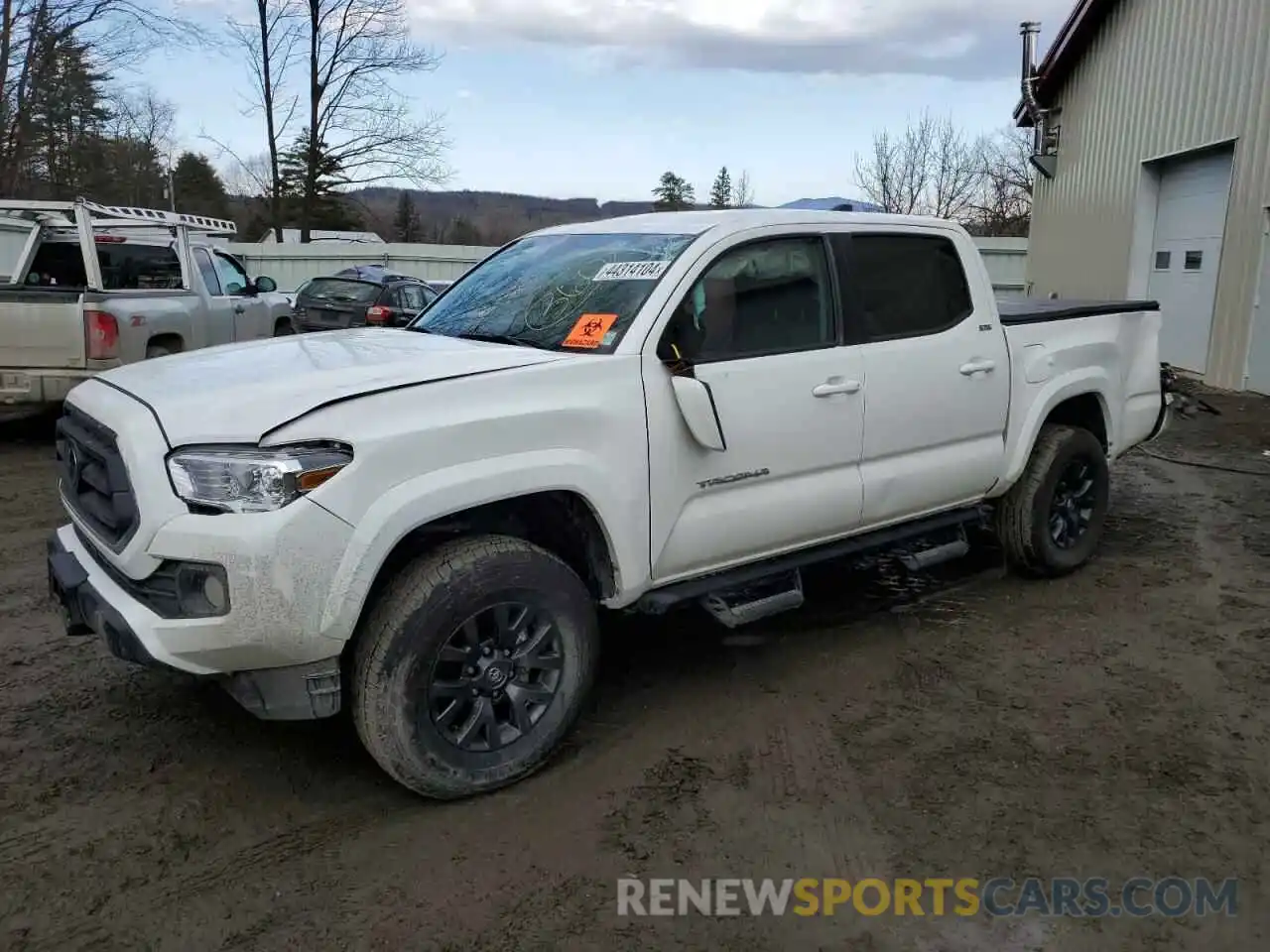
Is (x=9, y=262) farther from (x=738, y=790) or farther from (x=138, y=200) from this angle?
(x=138, y=200)

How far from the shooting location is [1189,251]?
14.0 meters

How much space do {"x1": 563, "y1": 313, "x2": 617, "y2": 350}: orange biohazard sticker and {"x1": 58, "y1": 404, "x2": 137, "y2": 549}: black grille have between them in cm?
158

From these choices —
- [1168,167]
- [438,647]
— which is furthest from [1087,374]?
[1168,167]

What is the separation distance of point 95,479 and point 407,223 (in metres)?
66.6

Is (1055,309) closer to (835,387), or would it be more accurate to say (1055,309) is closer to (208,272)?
(835,387)

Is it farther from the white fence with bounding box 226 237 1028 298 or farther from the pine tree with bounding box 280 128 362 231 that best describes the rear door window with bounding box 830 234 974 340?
the pine tree with bounding box 280 128 362 231

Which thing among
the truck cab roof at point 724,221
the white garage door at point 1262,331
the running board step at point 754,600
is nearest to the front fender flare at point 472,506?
the running board step at point 754,600

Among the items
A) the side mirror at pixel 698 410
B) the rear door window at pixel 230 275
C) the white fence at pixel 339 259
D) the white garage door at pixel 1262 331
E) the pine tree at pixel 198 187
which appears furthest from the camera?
the pine tree at pixel 198 187

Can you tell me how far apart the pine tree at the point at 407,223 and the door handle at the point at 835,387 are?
63.0m

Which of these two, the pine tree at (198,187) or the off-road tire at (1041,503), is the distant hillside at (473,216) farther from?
the off-road tire at (1041,503)

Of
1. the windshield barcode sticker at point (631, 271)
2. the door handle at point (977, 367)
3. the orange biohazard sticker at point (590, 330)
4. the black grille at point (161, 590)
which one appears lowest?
the black grille at point (161, 590)

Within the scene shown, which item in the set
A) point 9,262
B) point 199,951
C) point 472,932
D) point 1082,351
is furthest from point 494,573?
point 9,262

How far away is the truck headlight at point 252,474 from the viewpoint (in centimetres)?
287

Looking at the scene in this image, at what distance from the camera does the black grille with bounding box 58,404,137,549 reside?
3066 millimetres
